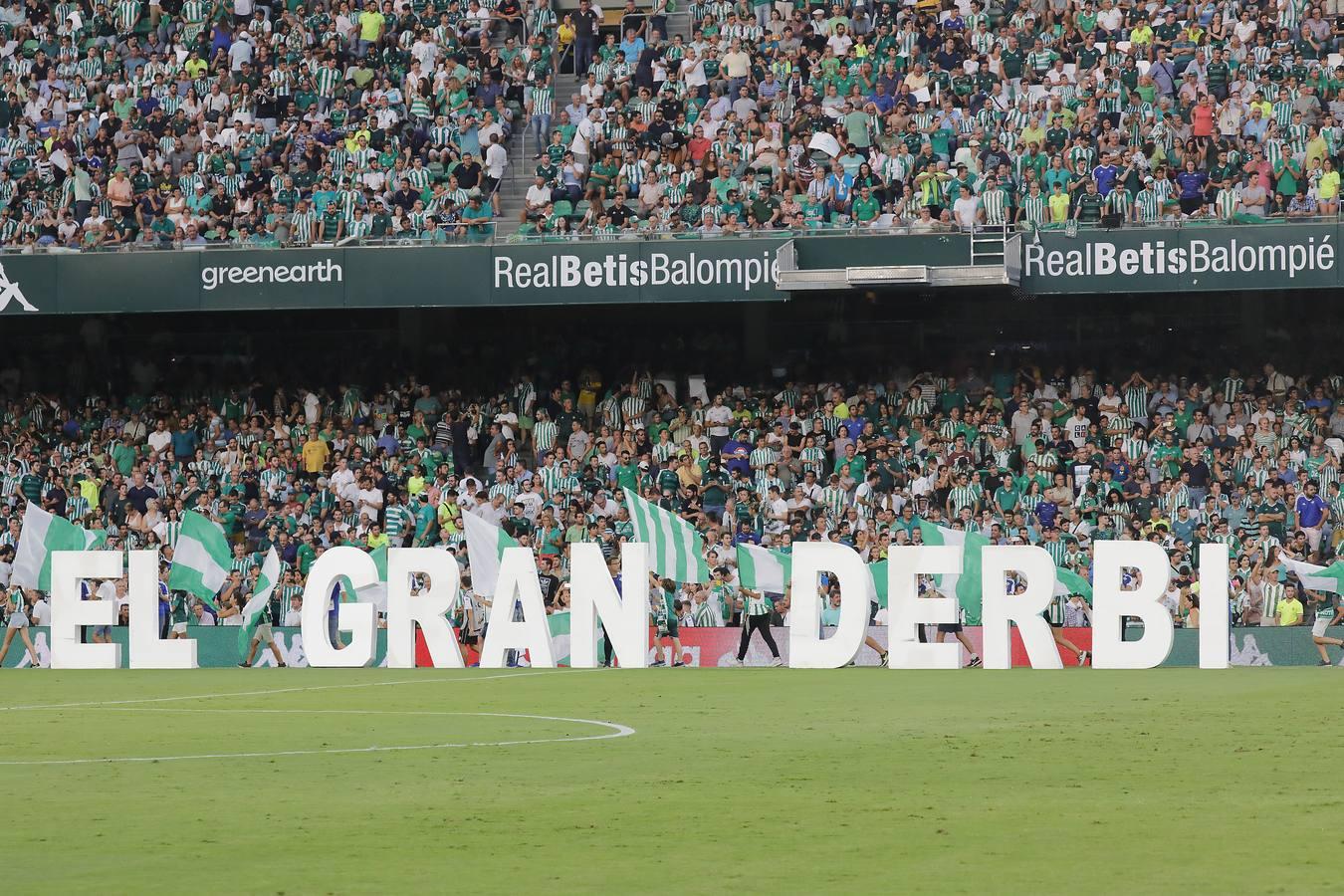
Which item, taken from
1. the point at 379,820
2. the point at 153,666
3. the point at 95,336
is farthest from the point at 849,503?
the point at 379,820

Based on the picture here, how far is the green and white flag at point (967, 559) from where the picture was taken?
25609mm

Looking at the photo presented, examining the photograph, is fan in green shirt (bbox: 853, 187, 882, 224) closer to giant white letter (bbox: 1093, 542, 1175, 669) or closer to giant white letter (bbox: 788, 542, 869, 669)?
giant white letter (bbox: 788, 542, 869, 669)

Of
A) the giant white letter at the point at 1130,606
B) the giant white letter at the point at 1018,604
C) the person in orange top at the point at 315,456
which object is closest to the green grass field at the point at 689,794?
the giant white letter at the point at 1130,606

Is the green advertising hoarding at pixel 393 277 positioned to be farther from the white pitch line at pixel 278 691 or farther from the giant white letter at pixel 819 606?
the white pitch line at pixel 278 691

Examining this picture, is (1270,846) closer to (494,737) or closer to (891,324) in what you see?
(494,737)

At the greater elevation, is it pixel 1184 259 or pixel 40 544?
pixel 1184 259

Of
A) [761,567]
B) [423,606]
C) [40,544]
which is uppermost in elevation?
[40,544]

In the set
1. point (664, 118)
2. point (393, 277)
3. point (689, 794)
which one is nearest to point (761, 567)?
point (393, 277)

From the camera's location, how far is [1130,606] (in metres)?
23.8

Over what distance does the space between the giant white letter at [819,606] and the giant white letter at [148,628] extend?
804cm

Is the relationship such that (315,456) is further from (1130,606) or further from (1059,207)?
(1130,606)

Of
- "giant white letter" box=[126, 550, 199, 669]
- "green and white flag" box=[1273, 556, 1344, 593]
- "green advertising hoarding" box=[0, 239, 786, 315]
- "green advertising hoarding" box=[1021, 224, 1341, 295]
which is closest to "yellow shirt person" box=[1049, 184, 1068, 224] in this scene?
"green advertising hoarding" box=[1021, 224, 1341, 295]

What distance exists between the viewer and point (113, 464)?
32.4 meters

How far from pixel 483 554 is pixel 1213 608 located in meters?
9.06
